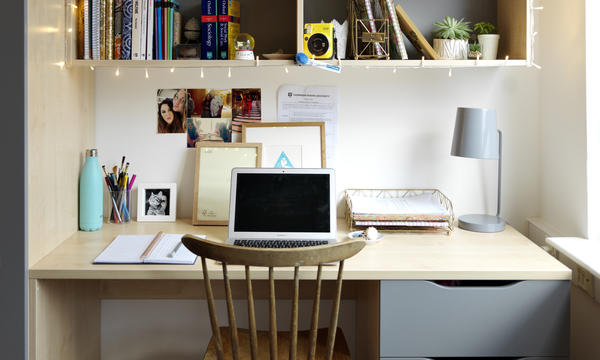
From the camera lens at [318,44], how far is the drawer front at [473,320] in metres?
0.83

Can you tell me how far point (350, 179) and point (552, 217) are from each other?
2.55ft

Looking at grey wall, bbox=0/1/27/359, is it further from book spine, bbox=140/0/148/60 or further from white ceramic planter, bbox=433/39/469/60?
white ceramic planter, bbox=433/39/469/60

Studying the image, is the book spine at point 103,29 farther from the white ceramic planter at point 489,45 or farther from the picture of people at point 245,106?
the white ceramic planter at point 489,45

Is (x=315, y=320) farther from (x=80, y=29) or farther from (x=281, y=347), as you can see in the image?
(x=80, y=29)

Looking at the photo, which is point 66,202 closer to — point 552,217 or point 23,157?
point 23,157

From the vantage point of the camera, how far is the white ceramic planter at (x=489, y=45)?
199 cm

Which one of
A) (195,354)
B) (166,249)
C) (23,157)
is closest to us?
(23,157)

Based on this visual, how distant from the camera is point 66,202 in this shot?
6.28ft

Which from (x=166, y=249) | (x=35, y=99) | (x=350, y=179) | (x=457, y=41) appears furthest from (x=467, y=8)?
(x=35, y=99)

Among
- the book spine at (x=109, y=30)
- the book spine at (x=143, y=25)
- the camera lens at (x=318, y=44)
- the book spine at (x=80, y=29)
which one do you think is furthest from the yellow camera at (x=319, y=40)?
the book spine at (x=80, y=29)

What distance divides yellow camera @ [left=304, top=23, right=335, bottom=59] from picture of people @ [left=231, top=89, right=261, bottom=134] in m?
0.34

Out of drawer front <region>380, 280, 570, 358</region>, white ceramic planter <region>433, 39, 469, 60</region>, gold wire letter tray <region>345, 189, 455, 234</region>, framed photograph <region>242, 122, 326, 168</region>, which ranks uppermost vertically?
white ceramic planter <region>433, 39, 469, 60</region>

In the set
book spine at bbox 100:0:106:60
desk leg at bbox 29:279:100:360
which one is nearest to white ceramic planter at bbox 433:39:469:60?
book spine at bbox 100:0:106:60

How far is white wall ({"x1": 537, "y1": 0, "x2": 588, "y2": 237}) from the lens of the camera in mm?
1848
